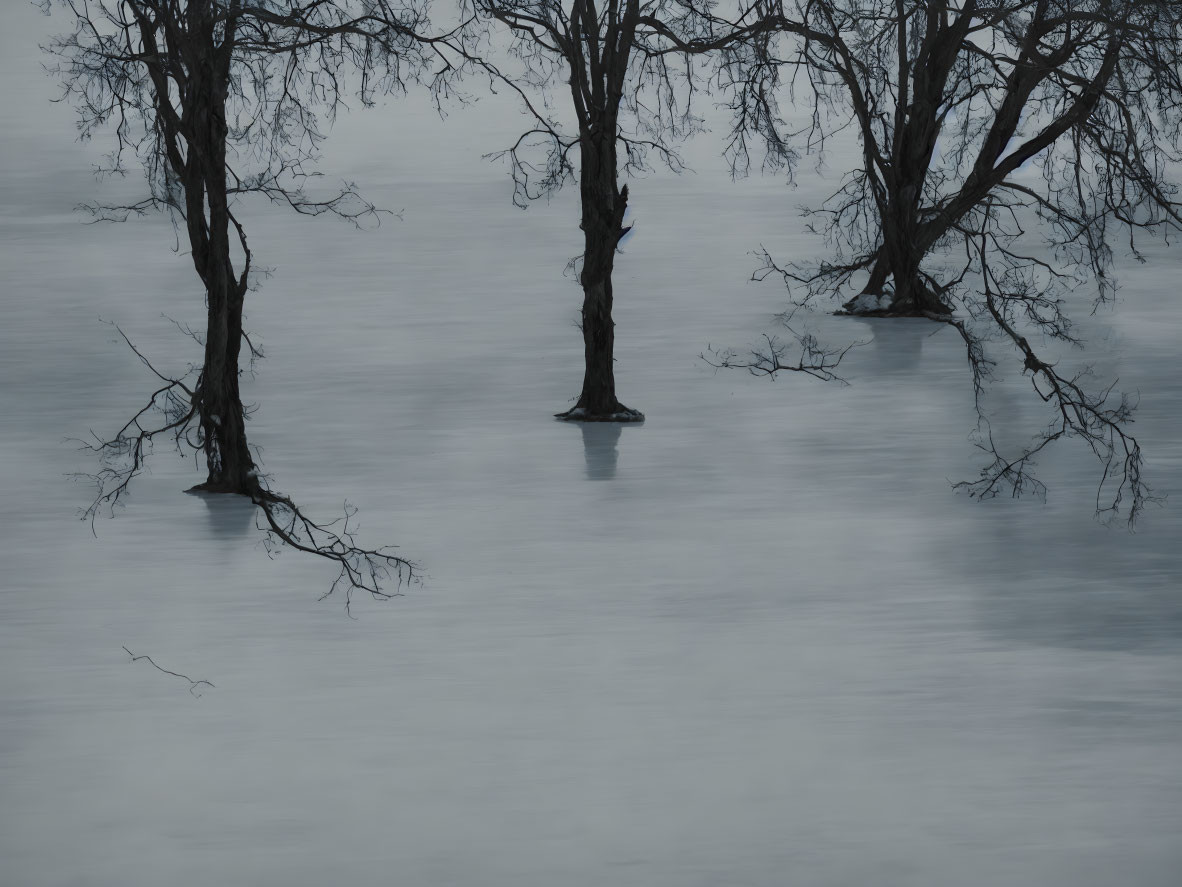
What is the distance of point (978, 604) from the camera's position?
396 inches

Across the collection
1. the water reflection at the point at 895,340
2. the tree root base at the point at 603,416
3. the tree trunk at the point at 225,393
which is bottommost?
the water reflection at the point at 895,340

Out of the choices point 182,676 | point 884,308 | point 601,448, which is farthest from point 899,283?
point 182,676

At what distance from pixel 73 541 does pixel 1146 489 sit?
24.0 ft

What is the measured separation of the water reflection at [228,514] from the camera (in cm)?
1177

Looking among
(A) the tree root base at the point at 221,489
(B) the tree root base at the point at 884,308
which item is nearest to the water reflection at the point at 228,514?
(A) the tree root base at the point at 221,489

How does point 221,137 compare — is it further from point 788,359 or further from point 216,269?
point 788,359

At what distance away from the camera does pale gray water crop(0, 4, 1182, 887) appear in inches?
265

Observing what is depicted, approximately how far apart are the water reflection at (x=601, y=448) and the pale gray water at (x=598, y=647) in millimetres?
52

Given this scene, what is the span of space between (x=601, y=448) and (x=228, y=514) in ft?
11.1

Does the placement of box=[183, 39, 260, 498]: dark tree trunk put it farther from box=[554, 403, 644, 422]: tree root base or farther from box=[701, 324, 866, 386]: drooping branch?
box=[701, 324, 866, 386]: drooping branch

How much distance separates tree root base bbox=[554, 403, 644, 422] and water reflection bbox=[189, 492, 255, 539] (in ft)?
12.3

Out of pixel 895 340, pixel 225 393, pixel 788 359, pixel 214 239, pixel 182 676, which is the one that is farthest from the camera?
pixel 895 340

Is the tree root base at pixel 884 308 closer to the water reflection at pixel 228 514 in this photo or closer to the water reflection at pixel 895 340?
the water reflection at pixel 895 340

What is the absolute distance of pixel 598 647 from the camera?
924 cm
